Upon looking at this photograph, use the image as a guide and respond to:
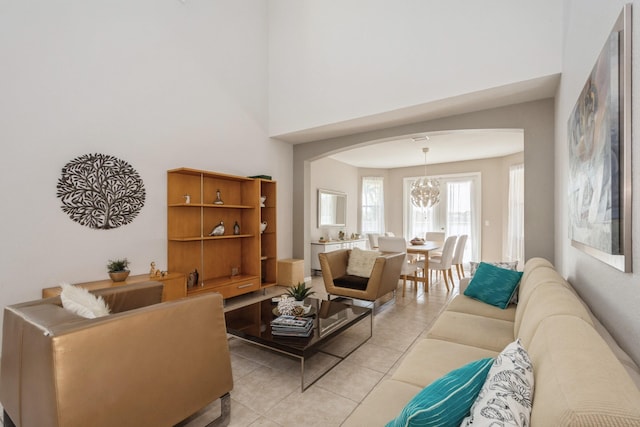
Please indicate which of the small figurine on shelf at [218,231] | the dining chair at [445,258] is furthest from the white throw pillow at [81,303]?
the dining chair at [445,258]

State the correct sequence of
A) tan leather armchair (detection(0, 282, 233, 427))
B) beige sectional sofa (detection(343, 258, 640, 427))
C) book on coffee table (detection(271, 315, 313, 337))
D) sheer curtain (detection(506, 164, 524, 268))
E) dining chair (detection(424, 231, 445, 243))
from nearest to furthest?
beige sectional sofa (detection(343, 258, 640, 427)) < tan leather armchair (detection(0, 282, 233, 427)) < book on coffee table (detection(271, 315, 313, 337)) < sheer curtain (detection(506, 164, 524, 268)) < dining chair (detection(424, 231, 445, 243))

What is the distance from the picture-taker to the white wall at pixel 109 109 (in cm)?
278

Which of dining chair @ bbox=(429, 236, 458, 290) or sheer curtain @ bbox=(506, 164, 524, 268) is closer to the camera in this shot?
dining chair @ bbox=(429, 236, 458, 290)

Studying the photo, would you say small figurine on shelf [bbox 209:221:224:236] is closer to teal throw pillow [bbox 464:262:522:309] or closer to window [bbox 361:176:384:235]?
teal throw pillow [bbox 464:262:522:309]

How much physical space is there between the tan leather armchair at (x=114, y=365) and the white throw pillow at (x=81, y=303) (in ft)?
0.32

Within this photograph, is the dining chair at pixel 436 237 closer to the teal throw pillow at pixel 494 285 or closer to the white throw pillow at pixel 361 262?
the white throw pillow at pixel 361 262

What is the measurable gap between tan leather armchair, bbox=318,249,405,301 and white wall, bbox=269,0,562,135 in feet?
6.74

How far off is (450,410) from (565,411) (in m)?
0.31

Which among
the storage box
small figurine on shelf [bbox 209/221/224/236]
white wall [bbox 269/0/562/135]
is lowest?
the storage box

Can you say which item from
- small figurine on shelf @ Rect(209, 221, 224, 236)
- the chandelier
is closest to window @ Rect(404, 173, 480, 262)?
the chandelier

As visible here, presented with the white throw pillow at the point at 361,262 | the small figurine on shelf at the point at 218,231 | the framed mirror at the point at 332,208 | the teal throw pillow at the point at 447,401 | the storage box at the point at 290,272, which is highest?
the framed mirror at the point at 332,208

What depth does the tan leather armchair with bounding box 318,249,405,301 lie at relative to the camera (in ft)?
12.4

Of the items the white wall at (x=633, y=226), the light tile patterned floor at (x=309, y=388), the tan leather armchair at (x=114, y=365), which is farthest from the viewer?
the light tile patterned floor at (x=309, y=388)

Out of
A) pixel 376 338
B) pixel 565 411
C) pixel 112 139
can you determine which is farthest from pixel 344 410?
pixel 112 139
